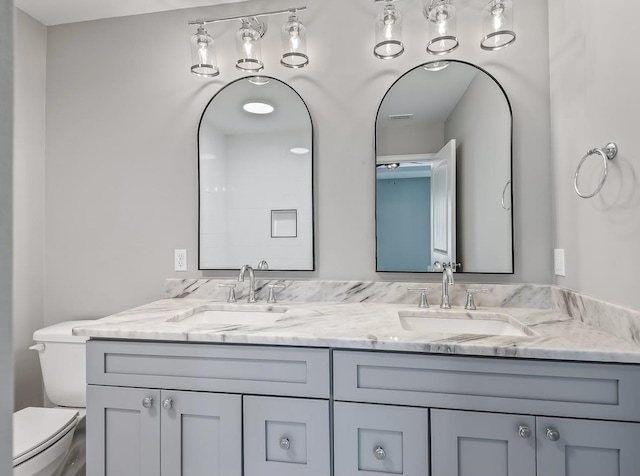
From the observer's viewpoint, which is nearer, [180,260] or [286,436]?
[286,436]

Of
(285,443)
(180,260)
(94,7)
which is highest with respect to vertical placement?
(94,7)

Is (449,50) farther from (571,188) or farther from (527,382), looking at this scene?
(527,382)

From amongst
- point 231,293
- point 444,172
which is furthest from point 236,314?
point 444,172

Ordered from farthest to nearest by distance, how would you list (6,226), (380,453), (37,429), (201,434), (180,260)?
1. (180,260)
2. (37,429)
3. (201,434)
4. (380,453)
5. (6,226)

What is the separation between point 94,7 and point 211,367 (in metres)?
2.04

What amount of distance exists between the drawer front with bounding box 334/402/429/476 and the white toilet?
1.16m

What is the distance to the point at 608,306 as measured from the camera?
1207 millimetres

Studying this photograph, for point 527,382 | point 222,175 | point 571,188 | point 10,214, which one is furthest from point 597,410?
point 222,175

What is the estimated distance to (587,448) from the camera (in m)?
1.05

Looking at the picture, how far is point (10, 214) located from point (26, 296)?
2180 mm

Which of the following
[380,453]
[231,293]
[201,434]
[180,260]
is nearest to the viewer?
[380,453]

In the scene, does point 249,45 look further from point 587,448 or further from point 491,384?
point 587,448

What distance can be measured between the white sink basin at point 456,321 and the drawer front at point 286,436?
0.54 meters

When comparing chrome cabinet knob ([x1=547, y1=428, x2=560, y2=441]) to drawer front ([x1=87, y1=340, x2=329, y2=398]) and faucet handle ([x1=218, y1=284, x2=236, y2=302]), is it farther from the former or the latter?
faucet handle ([x1=218, y1=284, x2=236, y2=302])
